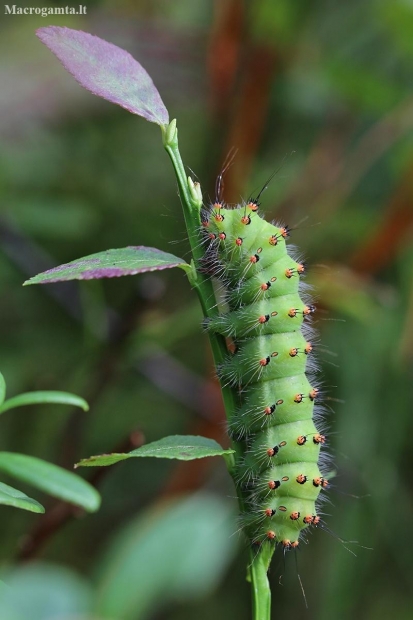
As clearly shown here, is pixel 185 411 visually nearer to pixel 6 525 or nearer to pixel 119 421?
pixel 119 421

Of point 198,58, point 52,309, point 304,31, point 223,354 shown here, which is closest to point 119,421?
point 52,309

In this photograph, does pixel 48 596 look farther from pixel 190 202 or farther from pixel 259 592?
pixel 190 202

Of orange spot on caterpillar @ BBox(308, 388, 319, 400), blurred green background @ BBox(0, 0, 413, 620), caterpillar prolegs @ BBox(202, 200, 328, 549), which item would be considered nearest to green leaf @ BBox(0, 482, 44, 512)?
caterpillar prolegs @ BBox(202, 200, 328, 549)

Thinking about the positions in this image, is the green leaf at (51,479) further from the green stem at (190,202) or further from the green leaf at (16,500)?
the green stem at (190,202)

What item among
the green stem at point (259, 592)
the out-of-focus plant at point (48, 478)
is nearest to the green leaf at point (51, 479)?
the out-of-focus plant at point (48, 478)

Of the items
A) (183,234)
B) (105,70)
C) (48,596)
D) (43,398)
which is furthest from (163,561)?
(183,234)

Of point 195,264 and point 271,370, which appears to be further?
point 271,370
